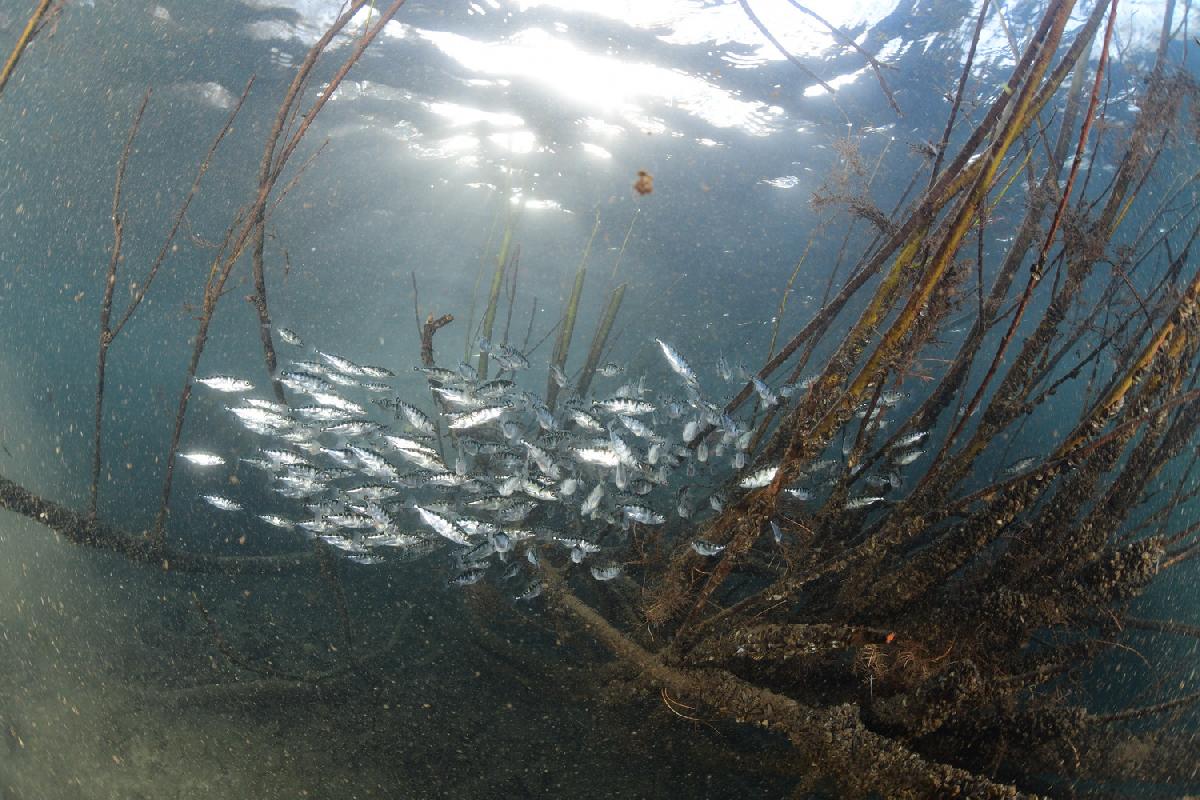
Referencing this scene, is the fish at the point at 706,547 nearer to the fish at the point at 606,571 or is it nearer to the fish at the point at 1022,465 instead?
the fish at the point at 606,571

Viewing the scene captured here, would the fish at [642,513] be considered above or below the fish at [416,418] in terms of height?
below

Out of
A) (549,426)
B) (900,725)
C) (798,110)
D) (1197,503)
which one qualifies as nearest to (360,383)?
(549,426)

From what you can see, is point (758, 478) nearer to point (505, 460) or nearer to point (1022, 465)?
point (1022, 465)

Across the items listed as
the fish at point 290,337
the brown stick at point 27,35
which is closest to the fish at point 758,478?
the fish at point 290,337

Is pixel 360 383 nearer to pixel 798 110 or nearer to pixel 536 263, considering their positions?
pixel 798 110

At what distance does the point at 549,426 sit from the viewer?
6.21 m

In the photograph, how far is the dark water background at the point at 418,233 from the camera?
18.4ft

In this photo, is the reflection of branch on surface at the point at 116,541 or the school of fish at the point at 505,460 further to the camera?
the reflection of branch on surface at the point at 116,541

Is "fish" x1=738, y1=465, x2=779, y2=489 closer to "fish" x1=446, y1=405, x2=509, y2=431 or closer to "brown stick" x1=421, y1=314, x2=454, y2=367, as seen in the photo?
"fish" x1=446, y1=405, x2=509, y2=431

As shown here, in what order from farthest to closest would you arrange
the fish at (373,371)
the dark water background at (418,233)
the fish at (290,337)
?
the fish at (373,371)
the fish at (290,337)
the dark water background at (418,233)

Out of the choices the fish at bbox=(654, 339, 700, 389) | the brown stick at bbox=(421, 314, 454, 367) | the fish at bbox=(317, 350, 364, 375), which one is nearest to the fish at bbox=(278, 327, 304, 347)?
the fish at bbox=(317, 350, 364, 375)

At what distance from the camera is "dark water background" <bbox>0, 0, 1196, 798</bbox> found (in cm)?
Answer: 562

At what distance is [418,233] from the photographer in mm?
34531

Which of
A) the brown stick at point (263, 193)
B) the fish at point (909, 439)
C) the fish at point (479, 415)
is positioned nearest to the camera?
the brown stick at point (263, 193)
